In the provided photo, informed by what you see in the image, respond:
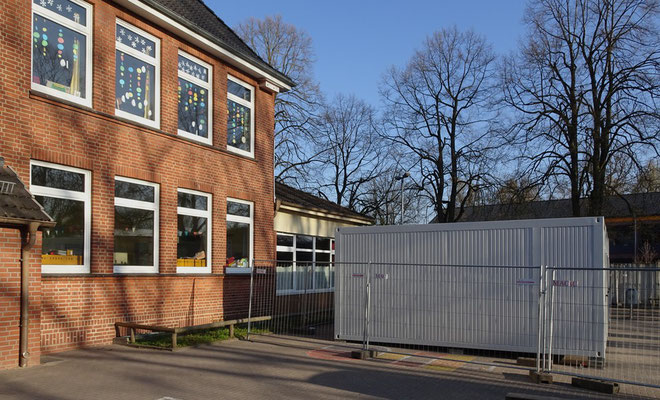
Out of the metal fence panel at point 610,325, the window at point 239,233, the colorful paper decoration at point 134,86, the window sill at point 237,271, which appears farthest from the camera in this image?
the window at point 239,233

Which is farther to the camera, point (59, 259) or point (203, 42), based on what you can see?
point (203, 42)

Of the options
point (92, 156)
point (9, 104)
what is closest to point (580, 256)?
point (92, 156)

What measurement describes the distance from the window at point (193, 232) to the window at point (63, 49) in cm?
353

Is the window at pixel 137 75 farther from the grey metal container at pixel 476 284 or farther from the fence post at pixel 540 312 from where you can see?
the fence post at pixel 540 312

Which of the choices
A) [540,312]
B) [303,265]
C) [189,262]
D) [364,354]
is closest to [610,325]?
[540,312]

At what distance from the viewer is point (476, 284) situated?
11.5m

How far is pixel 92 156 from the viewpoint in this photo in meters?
11.6

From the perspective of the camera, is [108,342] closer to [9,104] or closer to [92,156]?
[92,156]

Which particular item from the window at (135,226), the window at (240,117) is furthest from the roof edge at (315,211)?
the window at (135,226)

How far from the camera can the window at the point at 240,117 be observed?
52.7 ft

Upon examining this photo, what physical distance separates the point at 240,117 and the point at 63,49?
5.92m

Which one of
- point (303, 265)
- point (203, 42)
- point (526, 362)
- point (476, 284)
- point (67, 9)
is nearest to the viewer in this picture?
point (526, 362)

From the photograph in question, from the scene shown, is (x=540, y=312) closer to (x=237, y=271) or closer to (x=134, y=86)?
(x=237, y=271)

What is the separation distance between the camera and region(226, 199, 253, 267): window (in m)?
15.8
